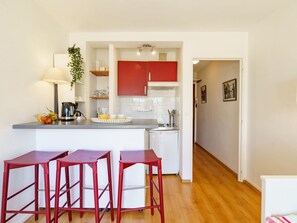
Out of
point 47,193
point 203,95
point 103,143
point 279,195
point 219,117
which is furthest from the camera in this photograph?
point 203,95

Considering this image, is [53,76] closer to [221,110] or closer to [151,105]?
[151,105]

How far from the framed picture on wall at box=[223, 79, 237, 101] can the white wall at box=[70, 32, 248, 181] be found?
360 mm

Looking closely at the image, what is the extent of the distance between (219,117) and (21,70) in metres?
3.65

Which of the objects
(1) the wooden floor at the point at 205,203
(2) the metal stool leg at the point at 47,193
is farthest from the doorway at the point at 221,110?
(2) the metal stool leg at the point at 47,193

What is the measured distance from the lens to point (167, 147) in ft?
11.3

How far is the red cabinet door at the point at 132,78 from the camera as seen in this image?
12.0 ft

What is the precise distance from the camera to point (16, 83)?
1.92 metres

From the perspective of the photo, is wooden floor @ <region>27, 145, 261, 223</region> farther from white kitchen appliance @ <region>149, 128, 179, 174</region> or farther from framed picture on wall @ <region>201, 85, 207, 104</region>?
framed picture on wall @ <region>201, 85, 207, 104</region>

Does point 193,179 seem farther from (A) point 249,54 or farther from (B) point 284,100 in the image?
(A) point 249,54

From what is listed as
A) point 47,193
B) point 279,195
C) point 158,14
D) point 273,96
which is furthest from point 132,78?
point 279,195

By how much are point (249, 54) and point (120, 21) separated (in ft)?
6.53

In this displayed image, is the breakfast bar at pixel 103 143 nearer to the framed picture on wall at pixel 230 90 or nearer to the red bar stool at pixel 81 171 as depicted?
the red bar stool at pixel 81 171

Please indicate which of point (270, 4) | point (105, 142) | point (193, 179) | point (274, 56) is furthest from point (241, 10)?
point (193, 179)

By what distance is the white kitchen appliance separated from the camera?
11.3 feet
